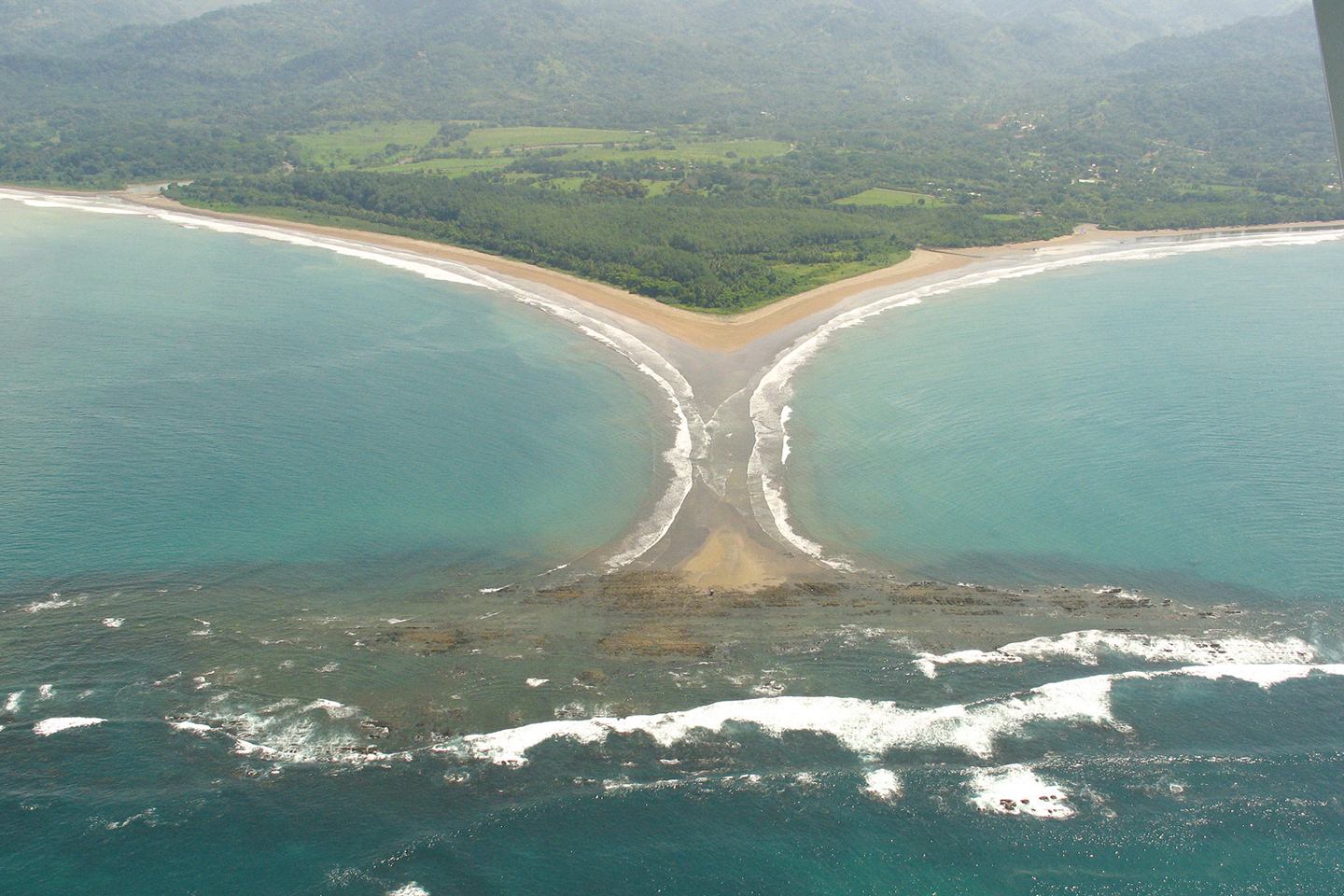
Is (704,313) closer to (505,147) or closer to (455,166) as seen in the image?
(455,166)

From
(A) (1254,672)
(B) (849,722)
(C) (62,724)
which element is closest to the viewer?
(C) (62,724)

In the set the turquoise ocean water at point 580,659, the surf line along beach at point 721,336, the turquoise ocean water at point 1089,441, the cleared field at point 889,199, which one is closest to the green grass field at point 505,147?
the cleared field at point 889,199

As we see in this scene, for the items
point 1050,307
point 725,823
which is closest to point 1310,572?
point 725,823

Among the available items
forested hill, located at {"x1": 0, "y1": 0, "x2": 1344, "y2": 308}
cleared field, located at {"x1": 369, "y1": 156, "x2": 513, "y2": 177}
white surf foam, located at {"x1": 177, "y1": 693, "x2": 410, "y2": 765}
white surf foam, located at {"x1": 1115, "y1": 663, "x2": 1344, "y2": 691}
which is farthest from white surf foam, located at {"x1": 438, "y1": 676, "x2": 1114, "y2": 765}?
cleared field, located at {"x1": 369, "y1": 156, "x2": 513, "y2": 177}

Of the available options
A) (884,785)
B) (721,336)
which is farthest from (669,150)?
(884,785)

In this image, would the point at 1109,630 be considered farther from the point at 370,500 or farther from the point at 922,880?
the point at 370,500

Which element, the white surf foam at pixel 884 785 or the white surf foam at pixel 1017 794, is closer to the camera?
the white surf foam at pixel 1017 794

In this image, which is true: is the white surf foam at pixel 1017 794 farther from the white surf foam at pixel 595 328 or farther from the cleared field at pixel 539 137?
the cleared field at pixel 539 137
